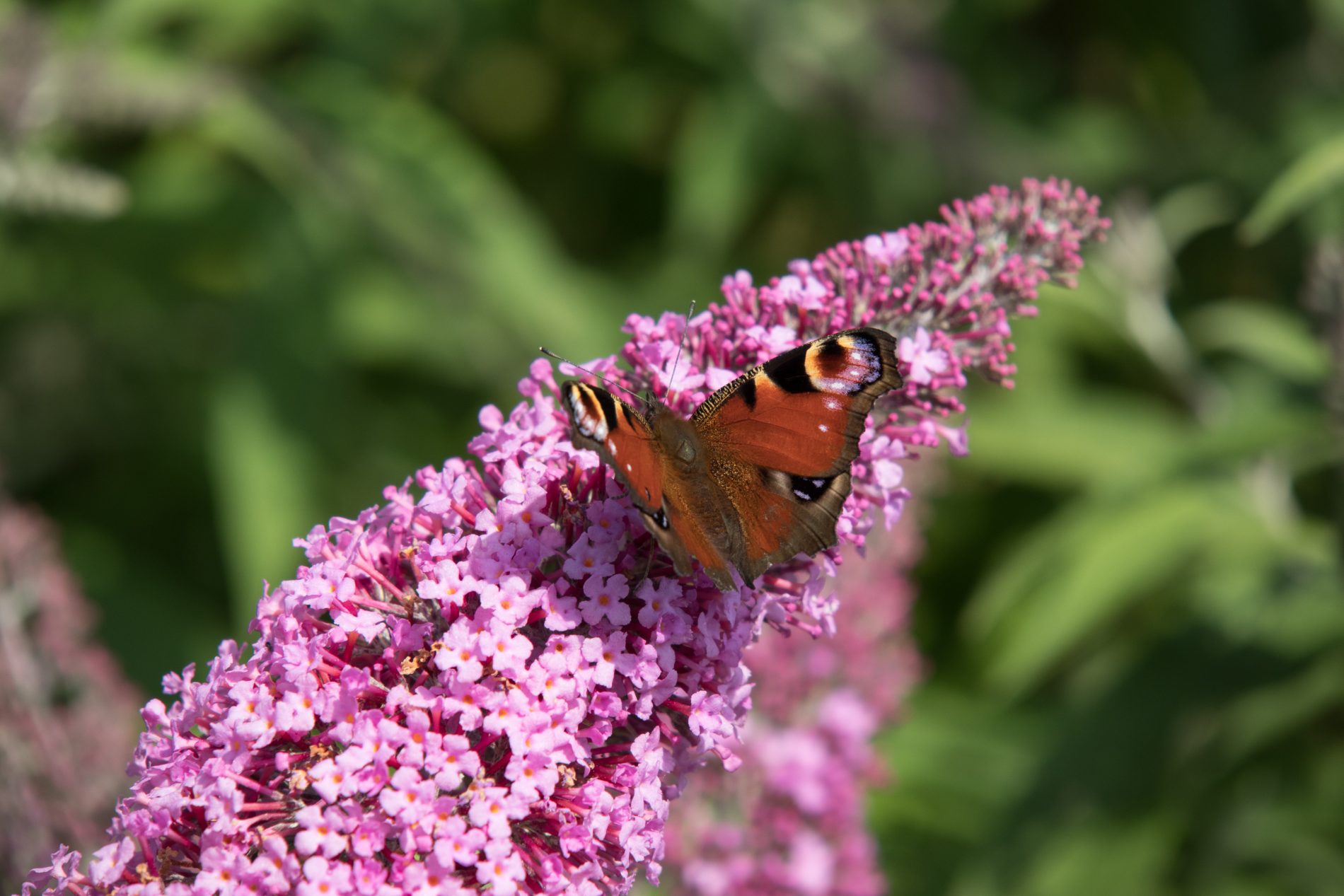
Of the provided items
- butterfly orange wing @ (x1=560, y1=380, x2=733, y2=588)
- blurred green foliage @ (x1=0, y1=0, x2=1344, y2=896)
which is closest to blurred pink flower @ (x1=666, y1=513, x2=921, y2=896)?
blurred green foliage @ (x1=0, y1=0, x2=1344, y2=896)

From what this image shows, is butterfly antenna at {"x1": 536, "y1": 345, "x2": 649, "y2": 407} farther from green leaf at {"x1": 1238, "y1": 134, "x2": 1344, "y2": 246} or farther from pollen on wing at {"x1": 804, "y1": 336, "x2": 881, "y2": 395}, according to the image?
green leaf at {"x1": 1238, "y1": 134, "x2": 1344, "y2": 246}

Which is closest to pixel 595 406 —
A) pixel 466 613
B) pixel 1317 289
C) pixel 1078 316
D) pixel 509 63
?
pixel 466 613

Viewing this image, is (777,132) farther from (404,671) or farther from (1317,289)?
(404,671)

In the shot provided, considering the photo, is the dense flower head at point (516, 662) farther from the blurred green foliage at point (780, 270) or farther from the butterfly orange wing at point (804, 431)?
the blurred green foliage at point (780, 270)

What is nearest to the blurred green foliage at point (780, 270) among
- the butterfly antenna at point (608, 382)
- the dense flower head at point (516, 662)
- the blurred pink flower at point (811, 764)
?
the blurred pink flower at point (811, 764)

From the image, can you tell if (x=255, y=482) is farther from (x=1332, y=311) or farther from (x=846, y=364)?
(x=1332, y=311)

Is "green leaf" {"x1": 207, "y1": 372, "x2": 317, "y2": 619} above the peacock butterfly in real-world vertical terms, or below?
above
